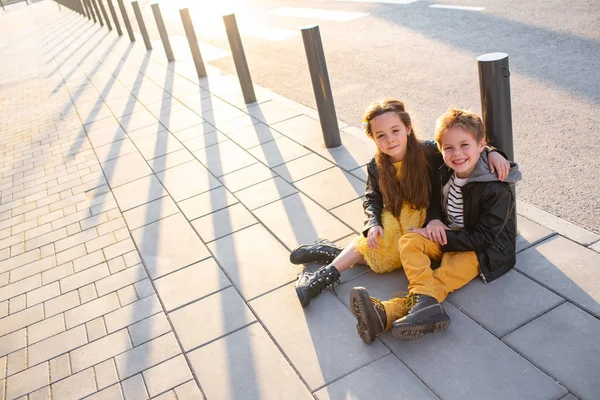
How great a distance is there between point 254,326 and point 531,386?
4.81 feet

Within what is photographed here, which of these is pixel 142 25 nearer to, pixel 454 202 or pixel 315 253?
pixel 315 253

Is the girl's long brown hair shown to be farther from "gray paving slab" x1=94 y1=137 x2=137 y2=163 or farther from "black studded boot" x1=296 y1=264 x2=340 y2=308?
"gray paving slab" x1=94 y1=137 x2=137 y2=163

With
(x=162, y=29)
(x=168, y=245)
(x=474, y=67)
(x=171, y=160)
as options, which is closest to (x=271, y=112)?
(x=171, y=160)

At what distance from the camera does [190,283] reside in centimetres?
379

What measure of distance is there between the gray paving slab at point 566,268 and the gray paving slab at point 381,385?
0.96 m

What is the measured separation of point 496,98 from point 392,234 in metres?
0.95

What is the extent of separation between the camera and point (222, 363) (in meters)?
3.04

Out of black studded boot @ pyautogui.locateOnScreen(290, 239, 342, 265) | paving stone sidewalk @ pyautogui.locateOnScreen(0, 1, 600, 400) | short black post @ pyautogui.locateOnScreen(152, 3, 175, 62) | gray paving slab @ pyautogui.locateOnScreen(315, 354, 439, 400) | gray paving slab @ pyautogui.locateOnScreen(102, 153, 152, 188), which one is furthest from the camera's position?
short black post @ pyautogui.locateOnScreen(152, 3, 175, 62)

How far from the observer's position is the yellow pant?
300 cm

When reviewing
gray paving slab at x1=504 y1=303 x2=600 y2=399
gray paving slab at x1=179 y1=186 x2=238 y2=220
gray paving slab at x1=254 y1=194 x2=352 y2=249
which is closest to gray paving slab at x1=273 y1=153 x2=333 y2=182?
gray paving slab at x1=254 y1=194 x2=352 y2=249

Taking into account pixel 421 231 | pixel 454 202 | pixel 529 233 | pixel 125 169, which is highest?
pixel 454 202

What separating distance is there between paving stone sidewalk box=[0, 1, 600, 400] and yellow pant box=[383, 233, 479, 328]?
11 cm

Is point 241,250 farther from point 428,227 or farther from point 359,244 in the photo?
point 428,227

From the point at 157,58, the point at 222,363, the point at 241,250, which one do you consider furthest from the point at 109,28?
the point at 222,363
